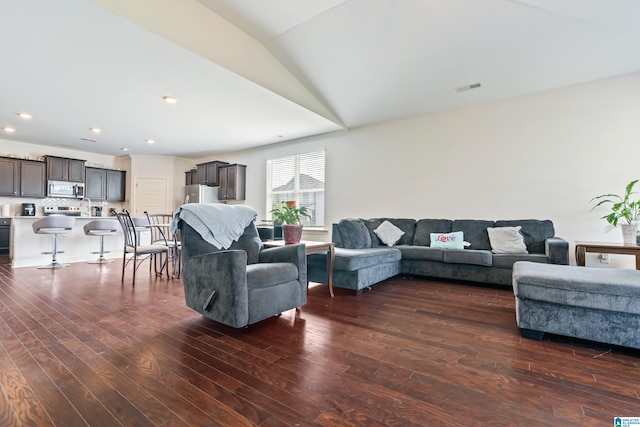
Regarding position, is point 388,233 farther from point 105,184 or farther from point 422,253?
point 105,184

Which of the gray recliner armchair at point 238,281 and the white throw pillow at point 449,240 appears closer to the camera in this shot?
the gray recliner armchair at point 238,281

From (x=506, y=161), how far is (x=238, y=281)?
13.8ft

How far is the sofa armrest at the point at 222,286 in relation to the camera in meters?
2.14

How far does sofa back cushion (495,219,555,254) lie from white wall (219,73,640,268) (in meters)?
0.24

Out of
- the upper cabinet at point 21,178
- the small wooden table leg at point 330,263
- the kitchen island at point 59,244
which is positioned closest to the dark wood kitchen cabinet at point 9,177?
the upper cabinet at point 21,178

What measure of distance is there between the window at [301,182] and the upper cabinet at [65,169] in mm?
4703

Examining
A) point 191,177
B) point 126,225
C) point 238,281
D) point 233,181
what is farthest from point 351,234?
point 191,177

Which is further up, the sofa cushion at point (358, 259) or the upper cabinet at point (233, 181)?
the upper cabinet at point (233, 181)

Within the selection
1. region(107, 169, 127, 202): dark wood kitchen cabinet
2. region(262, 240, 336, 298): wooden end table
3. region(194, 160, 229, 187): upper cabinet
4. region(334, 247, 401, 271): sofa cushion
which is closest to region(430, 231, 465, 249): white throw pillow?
region(334, 247, 401, 271): sofa cushion

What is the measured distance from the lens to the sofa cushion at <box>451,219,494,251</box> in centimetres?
416

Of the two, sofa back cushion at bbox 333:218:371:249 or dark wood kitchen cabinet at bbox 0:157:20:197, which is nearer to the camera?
sofa back cushion at bbox 333:218:371:249

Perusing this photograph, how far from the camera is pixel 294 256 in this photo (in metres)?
2.67

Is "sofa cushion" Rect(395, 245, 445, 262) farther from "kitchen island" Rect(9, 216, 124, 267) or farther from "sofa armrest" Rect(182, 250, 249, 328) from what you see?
"kitchen island" Rect(9, 216, 124, 267)

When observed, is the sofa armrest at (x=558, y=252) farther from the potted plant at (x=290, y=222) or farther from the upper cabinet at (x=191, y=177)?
the upper cabinet at (x=191, y=177)
